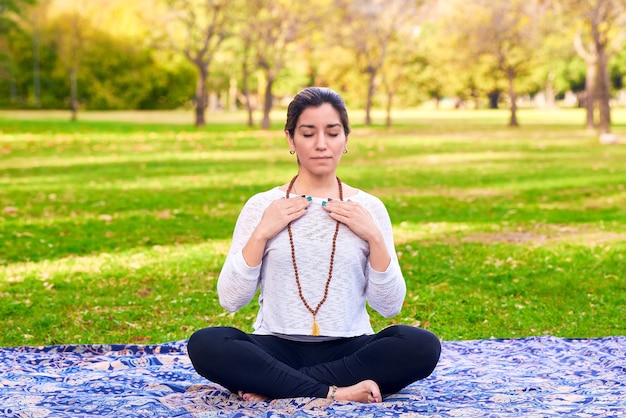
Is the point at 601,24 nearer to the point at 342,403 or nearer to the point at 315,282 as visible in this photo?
the point at 315,282

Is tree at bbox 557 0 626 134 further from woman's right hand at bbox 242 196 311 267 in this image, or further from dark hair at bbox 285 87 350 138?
woman's right hand at bbox 242 196 311 267

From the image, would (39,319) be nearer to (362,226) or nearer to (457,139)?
(362,226)

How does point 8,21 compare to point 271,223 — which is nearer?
point 271,223

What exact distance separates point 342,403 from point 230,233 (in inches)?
250

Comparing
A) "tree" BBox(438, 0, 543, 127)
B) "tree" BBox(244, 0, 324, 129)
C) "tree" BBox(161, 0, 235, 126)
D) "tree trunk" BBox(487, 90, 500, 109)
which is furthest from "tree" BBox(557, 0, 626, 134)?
"tree trunk" BBox(487, 90, 500, 109)

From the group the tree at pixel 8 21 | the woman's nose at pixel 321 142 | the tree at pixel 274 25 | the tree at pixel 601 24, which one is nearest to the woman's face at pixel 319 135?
the woman's nose at pixel 321 142

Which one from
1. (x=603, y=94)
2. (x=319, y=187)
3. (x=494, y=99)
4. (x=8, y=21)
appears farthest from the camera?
(x=494, y=99)

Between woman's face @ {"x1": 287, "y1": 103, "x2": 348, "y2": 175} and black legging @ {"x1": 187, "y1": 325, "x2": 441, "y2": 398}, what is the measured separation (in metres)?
0.82

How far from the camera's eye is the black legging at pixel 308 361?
395 centimetres

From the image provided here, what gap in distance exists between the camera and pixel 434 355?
4.05 metres

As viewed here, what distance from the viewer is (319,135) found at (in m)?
3.98

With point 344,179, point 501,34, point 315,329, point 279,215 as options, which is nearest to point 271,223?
point 279,215

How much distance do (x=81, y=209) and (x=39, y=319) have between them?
5.81 metres

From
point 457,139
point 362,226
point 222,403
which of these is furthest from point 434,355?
point 457,139
